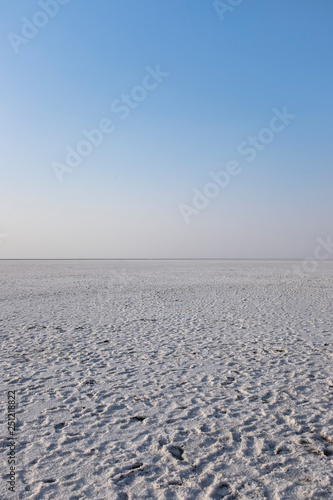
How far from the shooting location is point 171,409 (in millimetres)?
5734

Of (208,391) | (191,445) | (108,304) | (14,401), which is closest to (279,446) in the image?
(191,445)

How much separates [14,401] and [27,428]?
3.22 ft

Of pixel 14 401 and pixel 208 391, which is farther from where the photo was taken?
pixel 208 391

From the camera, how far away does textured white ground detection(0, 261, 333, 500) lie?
3.98 meters

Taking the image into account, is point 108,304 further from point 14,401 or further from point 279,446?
point 279,446

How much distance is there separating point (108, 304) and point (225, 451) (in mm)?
13101

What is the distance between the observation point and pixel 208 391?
6.47 metres

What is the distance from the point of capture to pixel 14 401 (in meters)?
5.91

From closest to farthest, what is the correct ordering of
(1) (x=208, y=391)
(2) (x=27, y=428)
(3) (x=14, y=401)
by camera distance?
(2) (x=27, y=428) < (3) (x=14, y=401) < (1) (x=208, y=391)

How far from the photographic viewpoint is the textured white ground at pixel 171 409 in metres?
3.98

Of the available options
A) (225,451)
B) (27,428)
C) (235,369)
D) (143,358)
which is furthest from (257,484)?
(143,358)

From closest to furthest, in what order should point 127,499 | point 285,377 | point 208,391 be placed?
point 127,499 < point 208,391 < point 285,377

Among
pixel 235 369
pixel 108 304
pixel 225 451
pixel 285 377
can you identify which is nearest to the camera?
pixel 225 451

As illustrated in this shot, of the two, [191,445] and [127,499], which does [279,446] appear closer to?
[191,445]
